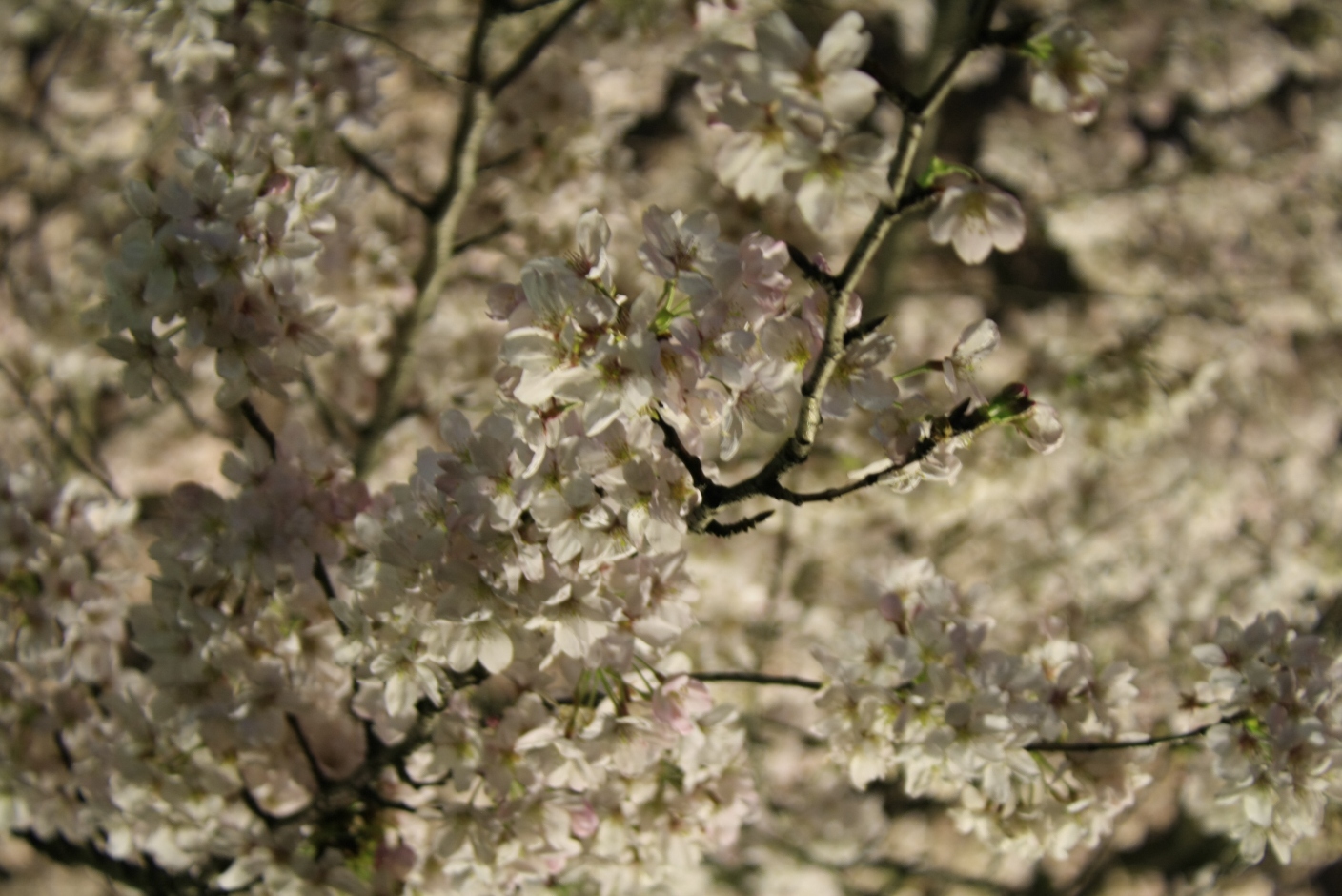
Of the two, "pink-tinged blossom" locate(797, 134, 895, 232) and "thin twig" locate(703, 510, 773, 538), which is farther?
"thin twig" locate(703, 510, 773, 538)

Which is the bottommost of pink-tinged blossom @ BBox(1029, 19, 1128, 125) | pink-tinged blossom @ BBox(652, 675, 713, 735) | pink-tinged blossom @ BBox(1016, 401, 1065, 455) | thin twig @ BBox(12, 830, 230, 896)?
thin twig @ BBox(12, 830, 230, 896)

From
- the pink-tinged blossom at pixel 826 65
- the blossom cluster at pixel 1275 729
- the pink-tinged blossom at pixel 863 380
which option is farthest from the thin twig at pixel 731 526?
the blossom cluster at pixel 1275 729

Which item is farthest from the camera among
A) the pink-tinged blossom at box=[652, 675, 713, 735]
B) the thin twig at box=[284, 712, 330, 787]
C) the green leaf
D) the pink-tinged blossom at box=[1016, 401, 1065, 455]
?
the thin twig at box=[284, 712, 330, 787]

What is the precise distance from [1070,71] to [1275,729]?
2.92 feet

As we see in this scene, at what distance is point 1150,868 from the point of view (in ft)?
10.5

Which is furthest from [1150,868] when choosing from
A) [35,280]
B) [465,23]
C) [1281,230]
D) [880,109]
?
[35,280]

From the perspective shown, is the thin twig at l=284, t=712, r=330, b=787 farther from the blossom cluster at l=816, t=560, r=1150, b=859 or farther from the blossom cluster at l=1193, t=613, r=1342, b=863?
the blossom cluster at l=1193, t=613, r=1342, b=863

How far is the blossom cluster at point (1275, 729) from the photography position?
102 cm

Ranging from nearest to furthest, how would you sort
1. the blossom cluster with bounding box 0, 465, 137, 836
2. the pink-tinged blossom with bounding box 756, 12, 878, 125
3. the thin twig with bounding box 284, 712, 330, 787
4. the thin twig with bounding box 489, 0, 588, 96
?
1. the pink-tinged blossom with bounding box 756, 12, 878, 125
2. the thin twig with bounding box 284, 712, 330, 787
3. the blossom cluster with bounding box 0, 465, 137, 836
4. the thin twig with bounding box 489, 0, 588, 96

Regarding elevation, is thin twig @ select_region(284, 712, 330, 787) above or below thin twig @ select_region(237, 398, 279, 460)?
below

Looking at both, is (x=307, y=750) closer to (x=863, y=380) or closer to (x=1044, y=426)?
(x=863, y=380)

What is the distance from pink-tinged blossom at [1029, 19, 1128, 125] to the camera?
0.60 m

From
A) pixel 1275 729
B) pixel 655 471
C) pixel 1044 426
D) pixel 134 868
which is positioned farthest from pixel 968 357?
pixel 134 868

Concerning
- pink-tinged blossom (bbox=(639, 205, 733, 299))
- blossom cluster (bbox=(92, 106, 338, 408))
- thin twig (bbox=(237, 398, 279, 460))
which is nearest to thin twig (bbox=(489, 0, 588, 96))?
blossom cluster (bbox=(92, 106, 338, 408))
